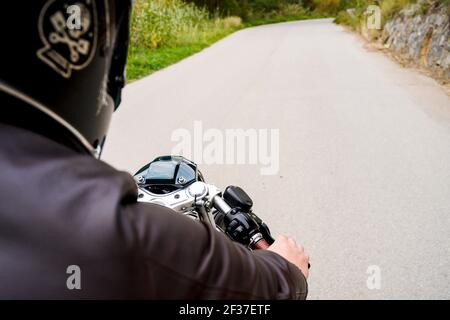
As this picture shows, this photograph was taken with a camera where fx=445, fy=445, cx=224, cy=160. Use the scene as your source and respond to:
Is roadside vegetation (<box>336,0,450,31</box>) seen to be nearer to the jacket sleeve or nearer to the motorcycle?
the motorcycle

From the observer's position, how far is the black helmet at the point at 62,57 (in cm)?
72

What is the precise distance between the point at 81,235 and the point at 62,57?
0.32 meters

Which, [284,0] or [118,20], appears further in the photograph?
[284,0]

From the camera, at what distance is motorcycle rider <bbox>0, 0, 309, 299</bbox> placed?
704 mm

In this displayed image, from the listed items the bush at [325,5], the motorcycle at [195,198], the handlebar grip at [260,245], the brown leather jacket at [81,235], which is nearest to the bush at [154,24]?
the motorcycle at [195,198]

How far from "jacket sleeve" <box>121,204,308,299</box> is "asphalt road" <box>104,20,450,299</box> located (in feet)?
5.88

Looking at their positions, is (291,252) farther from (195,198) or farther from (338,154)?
(338,154)

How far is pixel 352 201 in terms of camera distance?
3438mm

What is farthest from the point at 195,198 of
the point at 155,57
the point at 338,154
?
the point at 155,57

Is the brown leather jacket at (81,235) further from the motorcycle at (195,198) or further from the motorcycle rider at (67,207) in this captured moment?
the motorcycle at (195,198)

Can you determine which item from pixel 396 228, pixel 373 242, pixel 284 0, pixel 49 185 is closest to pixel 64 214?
pixel 49 185

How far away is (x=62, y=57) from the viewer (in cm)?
78
